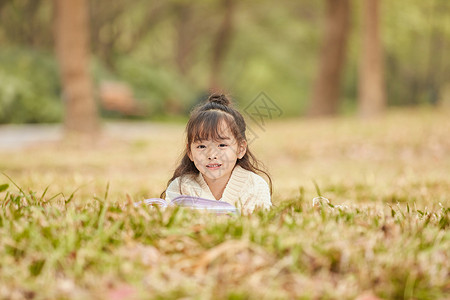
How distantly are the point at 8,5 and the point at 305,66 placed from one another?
1913 centimetres

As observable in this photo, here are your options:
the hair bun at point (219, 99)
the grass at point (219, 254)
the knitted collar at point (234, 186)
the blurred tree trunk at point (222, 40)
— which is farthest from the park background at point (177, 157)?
the knitted collar at point (234, 186)

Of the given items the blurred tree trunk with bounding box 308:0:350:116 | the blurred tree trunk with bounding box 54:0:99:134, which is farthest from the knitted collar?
the blurred tree trunk with bounding box 308:0:350:116

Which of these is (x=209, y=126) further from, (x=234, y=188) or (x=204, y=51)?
(x=204, y=51)

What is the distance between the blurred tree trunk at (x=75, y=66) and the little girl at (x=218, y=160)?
867 centimetres

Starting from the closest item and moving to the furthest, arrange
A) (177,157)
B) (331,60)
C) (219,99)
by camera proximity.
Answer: (219,99) → (177,157) → (331,60)

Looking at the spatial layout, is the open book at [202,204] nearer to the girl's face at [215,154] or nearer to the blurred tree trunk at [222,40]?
the girl's face at [215,154]

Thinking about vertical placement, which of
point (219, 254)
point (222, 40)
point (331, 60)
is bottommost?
point (219, 254)

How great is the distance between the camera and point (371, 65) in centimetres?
1495

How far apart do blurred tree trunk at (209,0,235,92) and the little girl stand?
833 inches

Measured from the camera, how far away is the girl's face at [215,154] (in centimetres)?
353

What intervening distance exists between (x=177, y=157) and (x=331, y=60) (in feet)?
43.6

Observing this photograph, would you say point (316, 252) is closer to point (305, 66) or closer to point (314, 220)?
point (314, 220)

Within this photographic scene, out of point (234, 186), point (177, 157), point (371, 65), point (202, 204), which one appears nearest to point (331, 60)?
point (371, 65)

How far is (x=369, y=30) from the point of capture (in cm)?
1465
